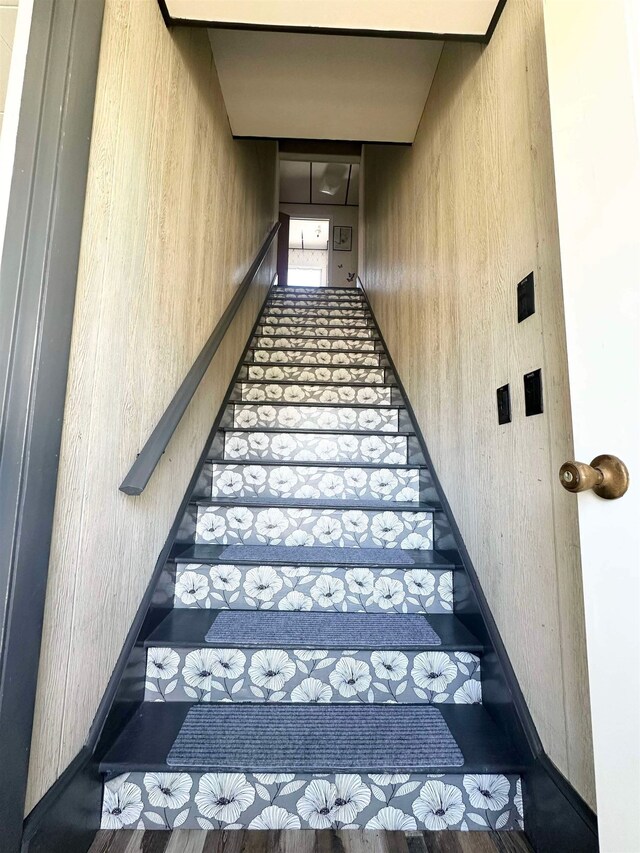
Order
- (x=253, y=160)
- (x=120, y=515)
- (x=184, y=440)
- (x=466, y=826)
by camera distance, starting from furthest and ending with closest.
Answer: (x=253, y=160), (x=184, y=440), (x=120, y=515), (x=466, y=826)

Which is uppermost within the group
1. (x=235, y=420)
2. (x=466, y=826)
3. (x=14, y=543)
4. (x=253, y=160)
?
(x=253, y=160)

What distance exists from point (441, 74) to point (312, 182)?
5.19 m

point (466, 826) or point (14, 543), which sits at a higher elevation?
point (14, 543)

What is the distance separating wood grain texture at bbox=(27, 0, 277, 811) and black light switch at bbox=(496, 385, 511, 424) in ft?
3.46

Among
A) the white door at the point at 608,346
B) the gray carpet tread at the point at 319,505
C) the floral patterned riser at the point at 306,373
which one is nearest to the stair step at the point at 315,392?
the floral patterned riser at the point at 306,373

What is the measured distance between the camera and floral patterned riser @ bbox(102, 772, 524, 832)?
1.01 metres

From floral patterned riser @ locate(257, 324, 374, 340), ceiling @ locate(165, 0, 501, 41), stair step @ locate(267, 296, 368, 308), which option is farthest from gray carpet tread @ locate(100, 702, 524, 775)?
stair step @ locate(267, 296, 368, 308)

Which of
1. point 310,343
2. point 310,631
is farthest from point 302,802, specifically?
point 310,343

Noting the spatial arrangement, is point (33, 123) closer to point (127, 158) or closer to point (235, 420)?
point (127, 158)

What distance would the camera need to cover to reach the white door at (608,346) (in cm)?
62

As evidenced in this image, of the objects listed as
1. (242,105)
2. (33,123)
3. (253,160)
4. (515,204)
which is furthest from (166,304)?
(253,160)

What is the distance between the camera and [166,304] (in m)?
1.45

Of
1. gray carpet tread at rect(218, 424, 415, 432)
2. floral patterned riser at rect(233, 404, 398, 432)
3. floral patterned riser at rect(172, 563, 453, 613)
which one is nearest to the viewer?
floral patterned riser at rect(172, 563, 453, 613)

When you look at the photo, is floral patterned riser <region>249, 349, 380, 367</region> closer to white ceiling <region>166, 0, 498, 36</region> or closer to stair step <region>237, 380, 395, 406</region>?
stair step <region>237, 380, 395, 406</region>
